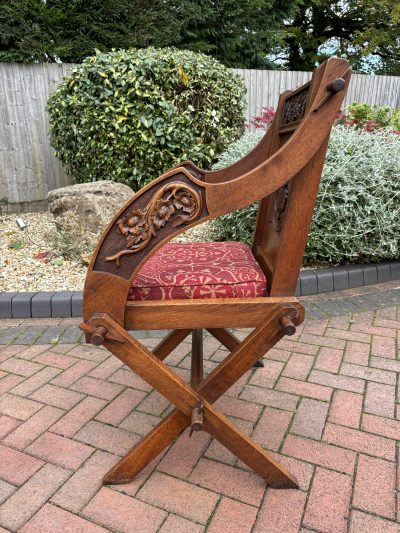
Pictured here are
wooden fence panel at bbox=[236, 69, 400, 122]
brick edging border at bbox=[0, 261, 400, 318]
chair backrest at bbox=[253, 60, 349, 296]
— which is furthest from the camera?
wooden fence panel at bbox=[236, 69, 400, 122]

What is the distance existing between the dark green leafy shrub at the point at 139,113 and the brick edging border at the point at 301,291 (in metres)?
1.91

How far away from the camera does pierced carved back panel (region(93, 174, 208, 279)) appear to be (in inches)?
49.9

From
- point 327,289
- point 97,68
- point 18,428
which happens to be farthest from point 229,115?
point 18,428

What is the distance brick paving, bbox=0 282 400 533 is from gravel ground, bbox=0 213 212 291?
615 mm

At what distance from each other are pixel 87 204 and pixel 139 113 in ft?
3.76

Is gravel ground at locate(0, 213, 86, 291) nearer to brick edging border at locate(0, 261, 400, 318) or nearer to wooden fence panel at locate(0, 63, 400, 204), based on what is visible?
brick edging border at locate(0, 261, 400, 318)

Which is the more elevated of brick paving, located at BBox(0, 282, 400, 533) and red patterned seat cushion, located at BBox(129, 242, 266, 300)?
red patterned seat cushion, located at BBox(129, 242, 266, 300)

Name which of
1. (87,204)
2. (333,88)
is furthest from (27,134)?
(333,88)

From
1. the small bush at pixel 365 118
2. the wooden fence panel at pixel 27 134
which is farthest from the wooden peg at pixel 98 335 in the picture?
the wooden fence panel at pixel 27 134

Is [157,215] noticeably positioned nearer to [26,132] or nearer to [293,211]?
[293,211]

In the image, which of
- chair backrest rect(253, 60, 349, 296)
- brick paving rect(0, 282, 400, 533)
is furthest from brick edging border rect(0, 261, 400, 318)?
chair backrest rect(253, 60, 349, 296)

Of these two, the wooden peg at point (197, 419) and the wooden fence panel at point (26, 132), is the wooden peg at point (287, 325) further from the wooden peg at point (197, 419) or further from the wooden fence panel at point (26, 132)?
the wooden fence panel at point (26, 132)

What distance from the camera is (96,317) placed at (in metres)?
1.35

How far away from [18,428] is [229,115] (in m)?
4.02
